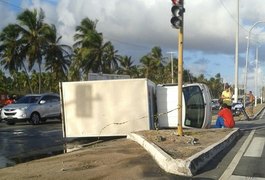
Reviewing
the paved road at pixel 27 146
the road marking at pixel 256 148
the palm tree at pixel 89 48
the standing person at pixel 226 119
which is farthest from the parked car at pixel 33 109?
the palm tree at pixel 89 48

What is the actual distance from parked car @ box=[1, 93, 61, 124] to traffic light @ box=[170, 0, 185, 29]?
13.7 metres

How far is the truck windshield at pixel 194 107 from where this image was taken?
1742 centimetres

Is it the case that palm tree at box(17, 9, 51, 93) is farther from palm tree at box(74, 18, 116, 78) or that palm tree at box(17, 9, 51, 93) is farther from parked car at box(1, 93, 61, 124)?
parked car at box(1, 93, 61, 124)

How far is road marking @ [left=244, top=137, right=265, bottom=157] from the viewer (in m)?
12.0

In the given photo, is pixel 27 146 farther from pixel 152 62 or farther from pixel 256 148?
pixel 152 62

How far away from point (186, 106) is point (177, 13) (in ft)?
15.8

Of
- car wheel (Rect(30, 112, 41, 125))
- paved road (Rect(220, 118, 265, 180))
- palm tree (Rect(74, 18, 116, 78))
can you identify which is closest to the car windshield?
car wheel (Rect(30, 112, 41, 125))

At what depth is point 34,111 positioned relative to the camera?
1009 inches

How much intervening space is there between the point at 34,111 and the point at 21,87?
72056 millimetres

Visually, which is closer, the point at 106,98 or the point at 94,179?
the point at 94,179

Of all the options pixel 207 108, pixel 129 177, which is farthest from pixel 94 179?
pixel 207 108

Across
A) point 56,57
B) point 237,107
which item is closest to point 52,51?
point 56,57

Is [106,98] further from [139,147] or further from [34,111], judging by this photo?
[34,111]

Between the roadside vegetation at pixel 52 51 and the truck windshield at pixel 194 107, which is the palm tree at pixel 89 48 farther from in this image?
the truck windshield at pixel 194 107
